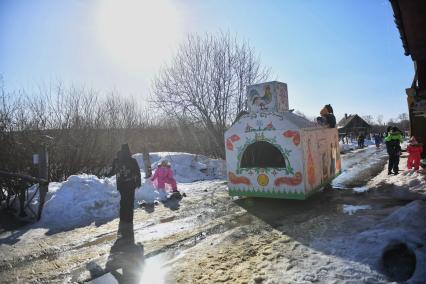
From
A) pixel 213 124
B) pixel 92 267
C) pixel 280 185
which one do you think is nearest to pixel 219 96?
pixel 213 124

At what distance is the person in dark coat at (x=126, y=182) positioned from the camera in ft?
25.2

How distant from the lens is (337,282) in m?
3.79

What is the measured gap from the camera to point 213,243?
5.77 m

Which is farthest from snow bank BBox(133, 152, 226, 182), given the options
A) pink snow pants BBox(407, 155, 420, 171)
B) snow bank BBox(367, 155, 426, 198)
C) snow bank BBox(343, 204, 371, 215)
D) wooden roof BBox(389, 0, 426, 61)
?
wooden roof BBox(389, 0, 426, 61)

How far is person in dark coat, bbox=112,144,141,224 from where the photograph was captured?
7676 millimetres

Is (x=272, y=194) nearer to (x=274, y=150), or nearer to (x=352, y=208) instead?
(x=274, y=150)

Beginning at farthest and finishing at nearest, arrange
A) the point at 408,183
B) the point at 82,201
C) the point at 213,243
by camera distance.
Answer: the point at 408,183 < the point at 82,201 < the point at 213,243

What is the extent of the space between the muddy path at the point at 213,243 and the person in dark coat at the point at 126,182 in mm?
317

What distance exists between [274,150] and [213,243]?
4.39m

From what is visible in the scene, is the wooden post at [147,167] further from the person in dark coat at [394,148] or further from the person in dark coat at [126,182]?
the person in dark coat at [394,148]

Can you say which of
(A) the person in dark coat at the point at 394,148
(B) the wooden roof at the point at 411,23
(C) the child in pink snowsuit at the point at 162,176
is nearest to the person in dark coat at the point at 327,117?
(A) the person in dark coat at the point at 394,148

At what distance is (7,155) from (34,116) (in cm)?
306

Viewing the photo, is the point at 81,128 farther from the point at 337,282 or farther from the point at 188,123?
the point at 337,282

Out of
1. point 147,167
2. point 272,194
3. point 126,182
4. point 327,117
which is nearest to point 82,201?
point 126,182
